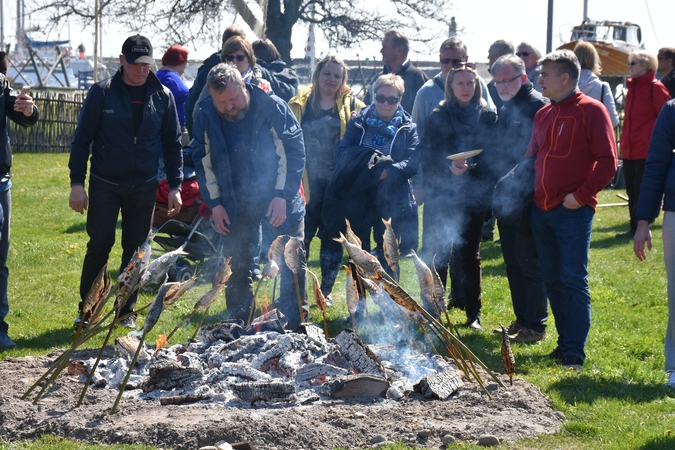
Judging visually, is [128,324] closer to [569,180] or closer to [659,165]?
[569,180]

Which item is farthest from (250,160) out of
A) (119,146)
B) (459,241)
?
(459,241)

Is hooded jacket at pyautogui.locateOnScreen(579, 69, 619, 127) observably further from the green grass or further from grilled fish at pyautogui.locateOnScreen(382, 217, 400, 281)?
grilled fish at pyautogui.locateOnScreen(382, 217, 400, 281)

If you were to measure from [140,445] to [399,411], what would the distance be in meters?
1.38

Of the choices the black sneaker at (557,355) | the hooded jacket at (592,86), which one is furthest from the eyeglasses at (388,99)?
the hooded jacket at (592,86)

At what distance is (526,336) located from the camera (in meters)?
6.07

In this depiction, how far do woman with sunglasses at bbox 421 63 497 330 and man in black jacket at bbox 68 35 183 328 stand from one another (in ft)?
7.03

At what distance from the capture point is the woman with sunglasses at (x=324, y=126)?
22.5 ft

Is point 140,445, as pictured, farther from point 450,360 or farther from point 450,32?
point 450,32

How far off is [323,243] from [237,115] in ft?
5.44

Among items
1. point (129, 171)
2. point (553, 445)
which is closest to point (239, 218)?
point (129, 171)

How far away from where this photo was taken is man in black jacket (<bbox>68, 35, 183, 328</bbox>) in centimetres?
598

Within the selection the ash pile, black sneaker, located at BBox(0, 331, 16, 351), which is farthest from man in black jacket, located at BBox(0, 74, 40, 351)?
the ash pile

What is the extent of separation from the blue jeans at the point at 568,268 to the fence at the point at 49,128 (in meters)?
16.3

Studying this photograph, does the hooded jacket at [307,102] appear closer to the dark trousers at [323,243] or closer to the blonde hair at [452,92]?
the dark trousers at [323,243]
